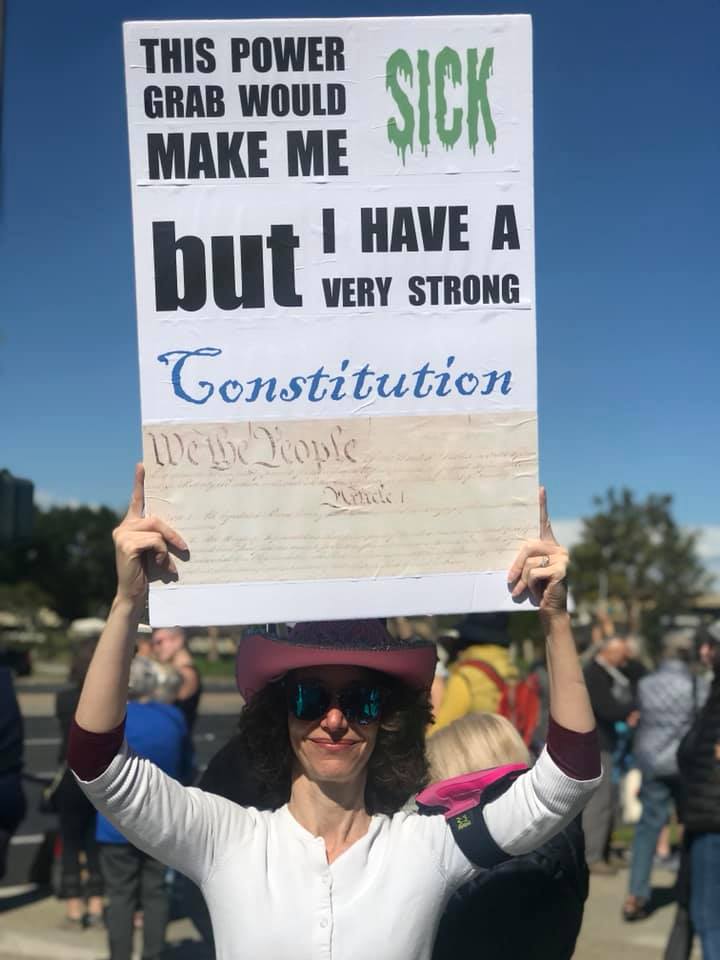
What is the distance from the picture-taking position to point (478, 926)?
2.48 meters

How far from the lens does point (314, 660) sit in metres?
2.17

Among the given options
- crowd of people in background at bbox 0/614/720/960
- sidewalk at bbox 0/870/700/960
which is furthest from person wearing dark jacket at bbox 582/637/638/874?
sidewalk at bbox 0/870/700/960

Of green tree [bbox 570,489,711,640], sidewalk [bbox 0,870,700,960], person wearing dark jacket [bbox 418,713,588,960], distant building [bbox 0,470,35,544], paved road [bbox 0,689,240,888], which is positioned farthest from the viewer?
green tree [bbox 570,489,711,640]

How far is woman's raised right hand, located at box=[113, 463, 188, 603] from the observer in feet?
6.46

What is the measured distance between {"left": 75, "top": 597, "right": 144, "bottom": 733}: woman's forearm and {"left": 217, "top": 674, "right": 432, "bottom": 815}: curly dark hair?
381 millimetres

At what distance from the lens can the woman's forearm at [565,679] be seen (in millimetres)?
2088

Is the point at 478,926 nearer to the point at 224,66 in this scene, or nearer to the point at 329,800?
the point at 329,800

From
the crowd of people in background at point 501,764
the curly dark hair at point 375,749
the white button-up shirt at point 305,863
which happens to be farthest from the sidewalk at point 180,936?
the white button-up shirt at point 305,863

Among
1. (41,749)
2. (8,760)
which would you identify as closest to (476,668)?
(8,760)

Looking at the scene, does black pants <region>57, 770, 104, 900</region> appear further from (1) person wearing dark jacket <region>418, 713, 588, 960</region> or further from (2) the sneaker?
(1) person wearing dark jacket <region>418, 713, 588, 960</region>

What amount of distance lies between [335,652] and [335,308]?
63 cm

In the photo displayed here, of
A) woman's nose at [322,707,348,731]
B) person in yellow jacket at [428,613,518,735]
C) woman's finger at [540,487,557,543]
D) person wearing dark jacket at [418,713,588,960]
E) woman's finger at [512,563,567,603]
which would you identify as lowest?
person in yellow jacket at [428,613,518,735]

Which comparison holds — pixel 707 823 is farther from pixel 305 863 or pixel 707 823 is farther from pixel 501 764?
pixel 305 863

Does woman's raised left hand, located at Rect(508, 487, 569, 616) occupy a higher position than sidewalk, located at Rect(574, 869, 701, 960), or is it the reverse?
woman's raised left hand, located at Rect(508, 487, 569, 616)
